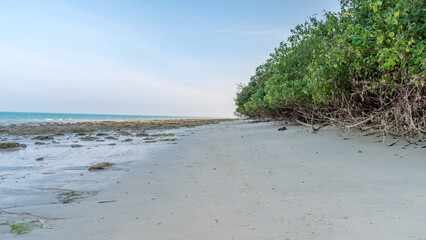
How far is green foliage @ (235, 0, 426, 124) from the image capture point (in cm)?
511

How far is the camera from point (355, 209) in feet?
9.43

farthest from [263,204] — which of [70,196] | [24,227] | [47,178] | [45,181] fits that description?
[47,178]

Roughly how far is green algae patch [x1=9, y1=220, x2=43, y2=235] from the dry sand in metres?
0.11

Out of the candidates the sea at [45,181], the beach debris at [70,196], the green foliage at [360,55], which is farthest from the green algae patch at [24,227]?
the green foliage at [360,55]

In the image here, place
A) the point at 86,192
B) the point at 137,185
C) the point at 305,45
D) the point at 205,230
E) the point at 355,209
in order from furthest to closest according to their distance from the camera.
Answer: the point at 305,45 < the point at 137,185 < the point at 86,192 < the point at 355,209 < the point at 205,230

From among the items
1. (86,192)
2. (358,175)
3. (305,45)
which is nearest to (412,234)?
(358,175)

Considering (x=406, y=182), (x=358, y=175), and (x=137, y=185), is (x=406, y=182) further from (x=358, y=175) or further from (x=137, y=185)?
(x=137, y=185)

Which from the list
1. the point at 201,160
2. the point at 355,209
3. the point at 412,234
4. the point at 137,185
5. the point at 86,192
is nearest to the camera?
the point at 412,234

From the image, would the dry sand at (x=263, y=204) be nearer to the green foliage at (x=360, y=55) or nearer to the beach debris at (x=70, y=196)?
the beach debris at (x=70, y=196)

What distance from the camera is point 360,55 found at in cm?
575

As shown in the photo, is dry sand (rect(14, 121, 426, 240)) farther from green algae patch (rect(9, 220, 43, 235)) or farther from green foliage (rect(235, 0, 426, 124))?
green foliage (rect(235, 0, 426, 124))

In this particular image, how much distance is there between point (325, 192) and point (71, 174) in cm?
490

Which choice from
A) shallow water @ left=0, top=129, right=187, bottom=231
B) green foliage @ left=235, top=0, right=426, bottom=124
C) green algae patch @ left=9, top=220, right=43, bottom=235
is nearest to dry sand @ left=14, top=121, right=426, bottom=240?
green algae patch @ left=9, top=220, right=43, bottom=235

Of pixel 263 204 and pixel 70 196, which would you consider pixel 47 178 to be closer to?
pixel 70 196
